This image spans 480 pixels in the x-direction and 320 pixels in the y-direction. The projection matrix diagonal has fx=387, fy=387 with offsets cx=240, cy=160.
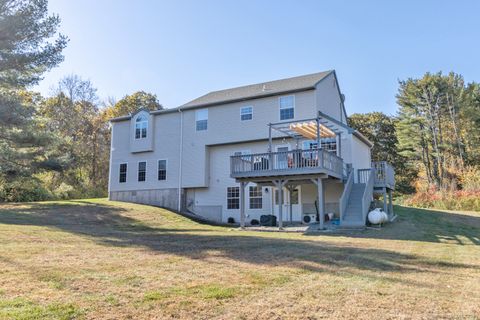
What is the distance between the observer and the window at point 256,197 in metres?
20.5

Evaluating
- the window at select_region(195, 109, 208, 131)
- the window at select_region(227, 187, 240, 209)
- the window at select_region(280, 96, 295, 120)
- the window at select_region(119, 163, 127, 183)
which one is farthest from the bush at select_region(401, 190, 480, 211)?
the window at select_region(119, 163, 127, 183)

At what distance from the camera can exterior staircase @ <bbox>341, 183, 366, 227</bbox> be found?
590 inches

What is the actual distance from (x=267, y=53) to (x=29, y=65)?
10325 mm

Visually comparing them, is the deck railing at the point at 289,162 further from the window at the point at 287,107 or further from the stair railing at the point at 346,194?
the window at the point at 287,107

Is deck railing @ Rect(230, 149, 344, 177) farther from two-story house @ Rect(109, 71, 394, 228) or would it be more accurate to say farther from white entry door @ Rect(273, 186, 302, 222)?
white entry door @ Rect(273, 186, 302, 222)

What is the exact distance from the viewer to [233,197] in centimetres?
2142

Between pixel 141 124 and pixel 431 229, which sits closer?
pixel 431 229

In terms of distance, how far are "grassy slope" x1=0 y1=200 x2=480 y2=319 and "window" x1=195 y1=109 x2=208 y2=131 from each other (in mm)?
12707

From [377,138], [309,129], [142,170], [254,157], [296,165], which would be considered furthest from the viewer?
[377,138]

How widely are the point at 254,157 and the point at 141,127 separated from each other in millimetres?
10103

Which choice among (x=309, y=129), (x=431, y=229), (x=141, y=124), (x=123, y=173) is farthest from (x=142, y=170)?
(x=431, y=229)

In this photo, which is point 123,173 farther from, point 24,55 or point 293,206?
point 293,206

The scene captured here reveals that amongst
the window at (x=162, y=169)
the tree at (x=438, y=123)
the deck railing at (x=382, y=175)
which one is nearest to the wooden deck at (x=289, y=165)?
the deck railing at (x=382, y=175)

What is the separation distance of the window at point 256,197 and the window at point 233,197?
91 centimetres
